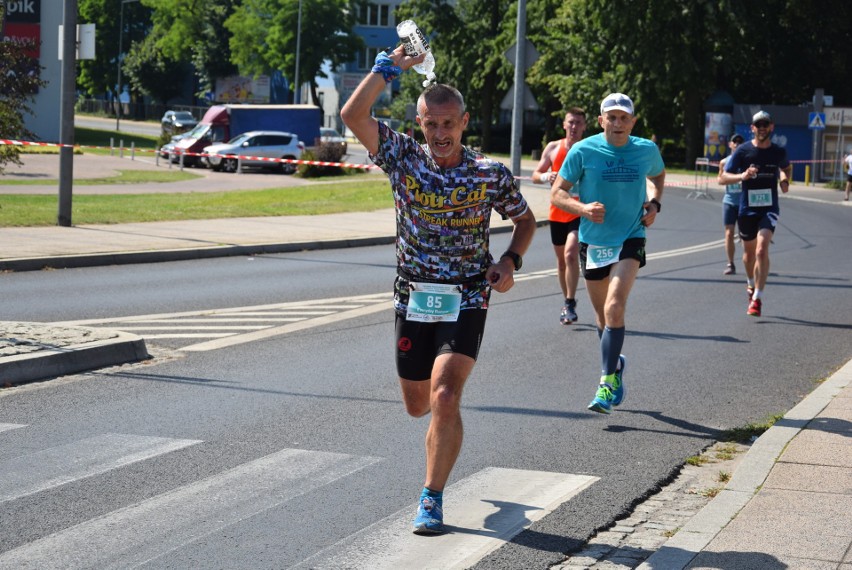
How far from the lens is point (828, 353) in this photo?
11031mm

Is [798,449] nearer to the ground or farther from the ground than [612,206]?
nearer to the ground

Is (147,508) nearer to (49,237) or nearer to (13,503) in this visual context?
(13,503)

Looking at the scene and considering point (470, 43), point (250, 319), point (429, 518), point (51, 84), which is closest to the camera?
point (429, 518)

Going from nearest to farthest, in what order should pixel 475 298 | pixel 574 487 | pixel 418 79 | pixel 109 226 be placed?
pixel 475 298 → pixel 574 487 → pixel 109 226 → pixel 418 79

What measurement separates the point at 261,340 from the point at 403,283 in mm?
5366

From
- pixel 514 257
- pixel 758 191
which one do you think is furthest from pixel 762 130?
pixel 514 257

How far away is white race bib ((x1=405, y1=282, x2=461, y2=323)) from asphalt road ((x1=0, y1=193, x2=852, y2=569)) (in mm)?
890

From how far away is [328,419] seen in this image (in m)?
7.77

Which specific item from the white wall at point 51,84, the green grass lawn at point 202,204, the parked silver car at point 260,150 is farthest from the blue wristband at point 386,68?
the white wall at point 51,84

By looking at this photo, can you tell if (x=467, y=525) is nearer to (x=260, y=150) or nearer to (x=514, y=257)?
(x=514, y=257)

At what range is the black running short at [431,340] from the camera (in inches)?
219

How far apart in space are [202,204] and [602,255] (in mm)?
21952

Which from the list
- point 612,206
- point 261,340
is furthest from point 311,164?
point 612,206

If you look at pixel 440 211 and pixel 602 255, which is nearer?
pixel 440 211
